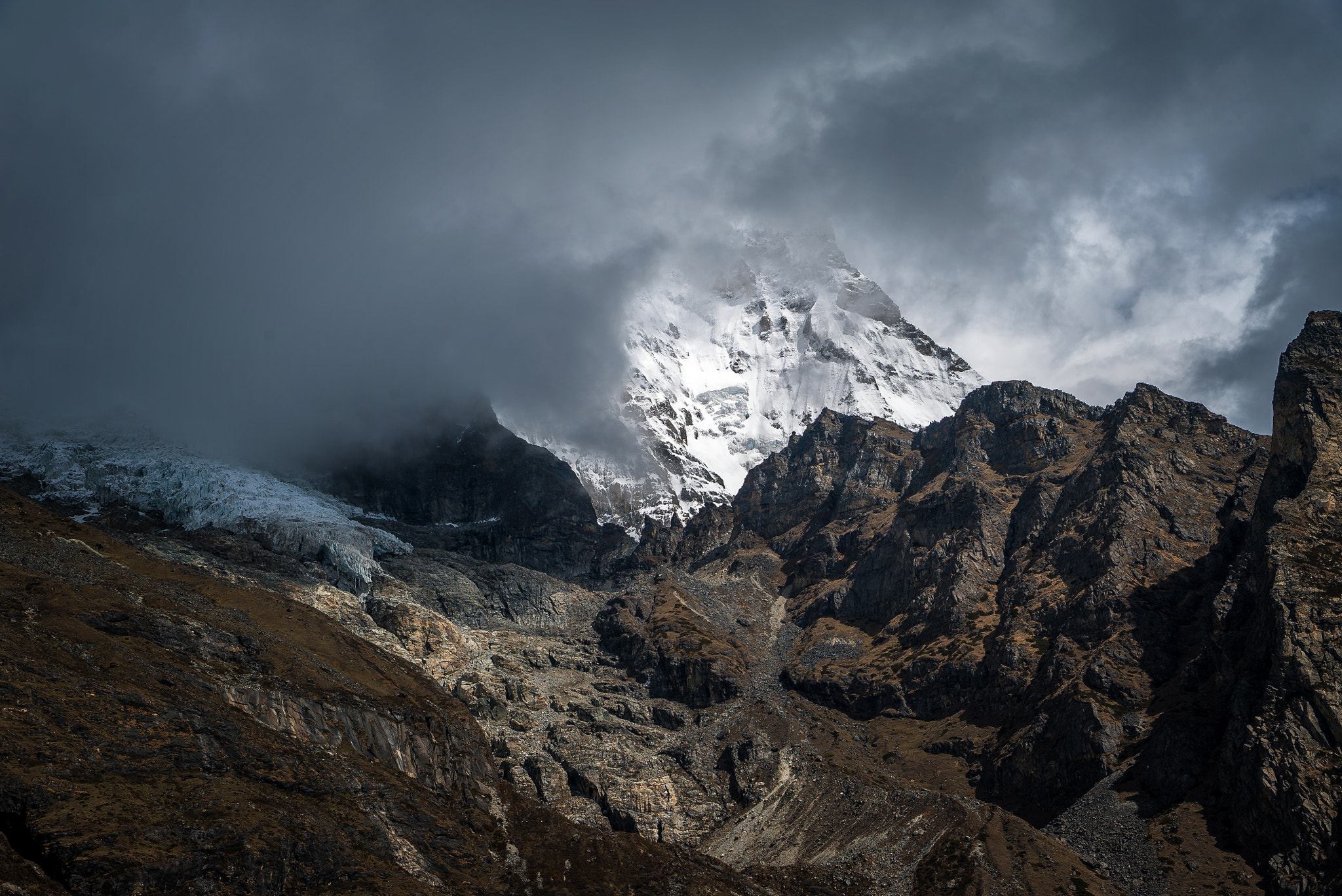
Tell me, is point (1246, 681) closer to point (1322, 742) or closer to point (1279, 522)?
point (1322, 742)

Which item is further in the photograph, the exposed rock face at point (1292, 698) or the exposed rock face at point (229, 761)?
the exposed rock face at point (1292, 698)

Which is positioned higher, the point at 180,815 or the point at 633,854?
the point at 633,854

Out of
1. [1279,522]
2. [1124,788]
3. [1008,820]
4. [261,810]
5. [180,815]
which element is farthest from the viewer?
[1279,522]

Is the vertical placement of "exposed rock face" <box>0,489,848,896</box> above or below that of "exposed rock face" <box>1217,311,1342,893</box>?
below

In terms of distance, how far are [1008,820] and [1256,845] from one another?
133 ft

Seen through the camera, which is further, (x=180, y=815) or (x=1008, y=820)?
(x=1008, y=820)

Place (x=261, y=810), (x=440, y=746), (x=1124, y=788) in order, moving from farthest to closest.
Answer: (x=1124, y=788), (x=440, y=746), (x=261, y=810)

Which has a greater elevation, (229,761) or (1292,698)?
(1292,698)

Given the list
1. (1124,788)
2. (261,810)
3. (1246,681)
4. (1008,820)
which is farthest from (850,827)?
(261,810)

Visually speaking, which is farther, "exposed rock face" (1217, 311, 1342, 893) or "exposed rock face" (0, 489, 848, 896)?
"exposed rock face" (1217, 311, 1342, 893)

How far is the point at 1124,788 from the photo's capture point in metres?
183

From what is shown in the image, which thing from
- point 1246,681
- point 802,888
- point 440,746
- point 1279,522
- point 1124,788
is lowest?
point 802,888

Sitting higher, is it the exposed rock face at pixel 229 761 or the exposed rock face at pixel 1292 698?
the exposed rock face at pixel 1292 698

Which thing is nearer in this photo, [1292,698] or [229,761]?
[229,761]
